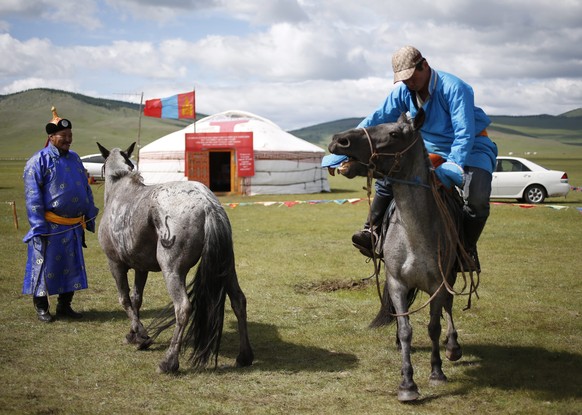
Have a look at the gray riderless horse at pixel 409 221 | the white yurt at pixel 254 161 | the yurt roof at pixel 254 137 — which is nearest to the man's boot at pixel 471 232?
the gray riderless horse at pixel 409 221

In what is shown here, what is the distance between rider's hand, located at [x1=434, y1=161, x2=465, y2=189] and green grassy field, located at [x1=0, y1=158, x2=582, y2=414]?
1487 mm

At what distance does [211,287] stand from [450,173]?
1.98m

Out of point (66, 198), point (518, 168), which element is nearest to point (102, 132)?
Answer: point (518, 168)

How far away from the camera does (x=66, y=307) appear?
6.48m

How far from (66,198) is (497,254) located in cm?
701

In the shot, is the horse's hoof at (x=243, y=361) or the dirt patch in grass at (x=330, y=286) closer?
the horse's hoof at (x=243, y=361)

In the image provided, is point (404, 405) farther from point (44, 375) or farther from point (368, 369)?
point (44, 375)

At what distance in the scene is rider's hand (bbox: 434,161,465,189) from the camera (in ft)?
13.8

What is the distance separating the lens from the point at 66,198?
20.9ft

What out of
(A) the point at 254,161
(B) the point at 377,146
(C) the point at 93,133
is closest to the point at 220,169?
(A) the point at 254,161

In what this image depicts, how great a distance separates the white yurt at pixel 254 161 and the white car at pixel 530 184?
7.18 meters

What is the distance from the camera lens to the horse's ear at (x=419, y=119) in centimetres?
395

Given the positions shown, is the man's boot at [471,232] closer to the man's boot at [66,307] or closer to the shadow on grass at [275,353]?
the shadow on grass at [275,353]

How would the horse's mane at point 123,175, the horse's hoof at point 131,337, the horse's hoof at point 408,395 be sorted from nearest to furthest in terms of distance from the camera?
1. the horse's hoof at point 408,395
2. the horse's hoof at point 131,337
3. the horse's mane at point 123,175
